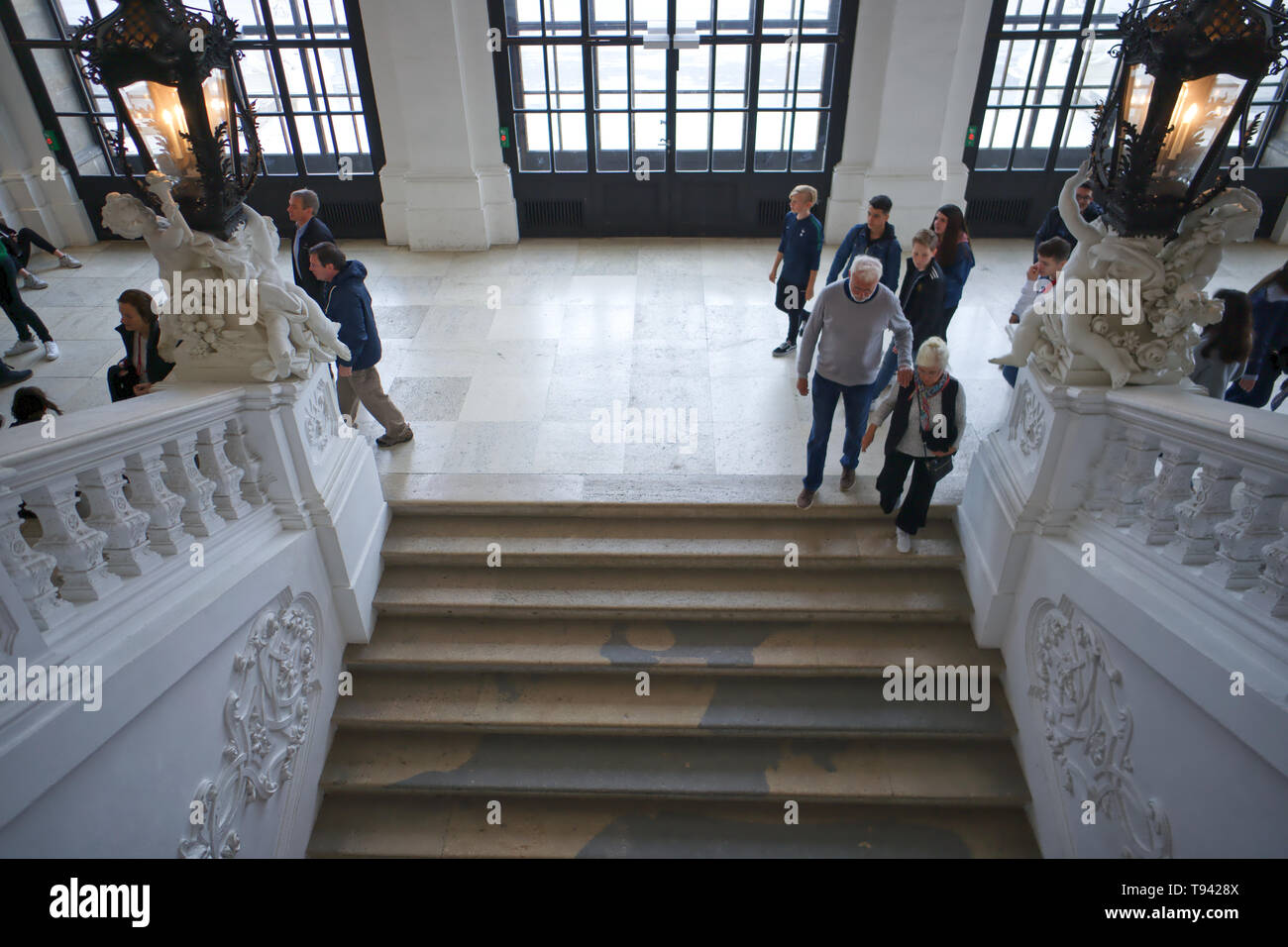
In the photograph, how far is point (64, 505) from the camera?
9.69 feet

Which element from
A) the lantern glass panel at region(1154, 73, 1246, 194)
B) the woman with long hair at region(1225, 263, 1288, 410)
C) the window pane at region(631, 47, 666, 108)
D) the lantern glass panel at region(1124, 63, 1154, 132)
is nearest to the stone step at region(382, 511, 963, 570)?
the woman with long hair at region(1225, 263, 1288, 410)

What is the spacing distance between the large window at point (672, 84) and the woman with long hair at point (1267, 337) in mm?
5602

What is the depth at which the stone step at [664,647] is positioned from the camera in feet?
15.6

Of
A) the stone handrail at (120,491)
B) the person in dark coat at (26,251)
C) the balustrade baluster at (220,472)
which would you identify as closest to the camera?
the stone handrail at (120,491)

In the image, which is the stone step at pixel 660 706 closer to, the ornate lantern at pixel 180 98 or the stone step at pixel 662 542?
the stone step at pixel 662 542

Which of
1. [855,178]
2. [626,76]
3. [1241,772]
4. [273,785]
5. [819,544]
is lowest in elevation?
[273,785]

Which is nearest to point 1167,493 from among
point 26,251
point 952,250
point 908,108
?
point 952,250

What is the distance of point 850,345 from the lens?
15.4ft

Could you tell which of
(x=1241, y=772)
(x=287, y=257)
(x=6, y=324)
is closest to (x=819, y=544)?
(x=1241, y=772)

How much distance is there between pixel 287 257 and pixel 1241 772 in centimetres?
975

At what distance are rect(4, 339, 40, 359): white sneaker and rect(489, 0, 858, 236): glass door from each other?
5.20 m

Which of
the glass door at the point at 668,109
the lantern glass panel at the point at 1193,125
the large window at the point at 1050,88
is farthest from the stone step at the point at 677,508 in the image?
the large window at the point at 1050,88

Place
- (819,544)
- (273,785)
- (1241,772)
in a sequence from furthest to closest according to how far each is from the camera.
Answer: (819,544) < (273,785) < (1241,772)
